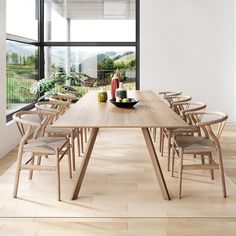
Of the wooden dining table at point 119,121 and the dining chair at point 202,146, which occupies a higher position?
the wooden dining table at point 119,121

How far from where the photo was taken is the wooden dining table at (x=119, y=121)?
3336 millimetres

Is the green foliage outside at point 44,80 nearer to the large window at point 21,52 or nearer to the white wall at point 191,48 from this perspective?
the large window at point 21,52

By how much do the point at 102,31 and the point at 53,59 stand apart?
107 cm

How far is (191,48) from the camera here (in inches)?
313

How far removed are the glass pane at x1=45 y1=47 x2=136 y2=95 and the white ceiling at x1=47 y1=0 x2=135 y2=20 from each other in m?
0.60

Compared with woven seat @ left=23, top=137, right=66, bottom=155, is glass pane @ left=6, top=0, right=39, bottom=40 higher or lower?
higher

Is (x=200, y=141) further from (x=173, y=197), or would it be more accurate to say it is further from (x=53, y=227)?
(x=53, y=227)

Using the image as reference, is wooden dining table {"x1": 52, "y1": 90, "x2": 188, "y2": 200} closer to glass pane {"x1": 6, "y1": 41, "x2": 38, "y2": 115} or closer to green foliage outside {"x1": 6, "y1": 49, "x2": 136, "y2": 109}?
glass pane {"x1": 6, "y1": 41, "x2": 38, "y2": 115}

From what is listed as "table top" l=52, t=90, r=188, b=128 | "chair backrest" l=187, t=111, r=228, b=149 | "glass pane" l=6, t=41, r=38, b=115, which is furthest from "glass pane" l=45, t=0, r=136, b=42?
"chair backrest" l=187, t=111, r=228, b=149

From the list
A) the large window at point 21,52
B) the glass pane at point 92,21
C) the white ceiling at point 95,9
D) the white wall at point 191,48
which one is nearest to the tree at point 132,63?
the white wall at point 191,48

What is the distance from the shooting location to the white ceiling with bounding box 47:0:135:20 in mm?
8031

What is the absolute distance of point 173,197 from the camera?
3.70 metres

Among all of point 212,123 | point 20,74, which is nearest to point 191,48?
point 20,74

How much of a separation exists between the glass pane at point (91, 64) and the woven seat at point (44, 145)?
4.13 m
